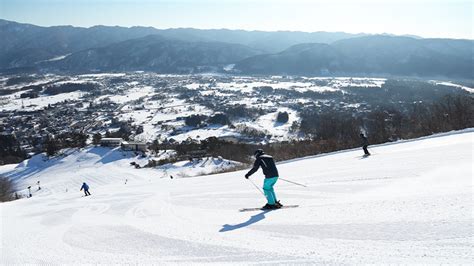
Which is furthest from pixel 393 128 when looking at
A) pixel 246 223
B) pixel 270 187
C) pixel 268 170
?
pixel 246 223

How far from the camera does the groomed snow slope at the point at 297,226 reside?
5.90 metres

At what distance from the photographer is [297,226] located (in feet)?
25.1

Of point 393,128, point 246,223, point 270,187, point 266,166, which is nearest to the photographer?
point 246,223

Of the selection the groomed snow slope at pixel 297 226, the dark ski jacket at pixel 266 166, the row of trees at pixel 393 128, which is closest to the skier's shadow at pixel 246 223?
the groomed snow slope at pixel 297 226

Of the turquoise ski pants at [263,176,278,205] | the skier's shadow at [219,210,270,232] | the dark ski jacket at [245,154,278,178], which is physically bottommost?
the skier's shadow at [219,210,270,232]

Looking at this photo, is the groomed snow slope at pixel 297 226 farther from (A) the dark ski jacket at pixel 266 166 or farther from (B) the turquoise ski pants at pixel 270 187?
(A) the dark ski jacket at pixel 266 166

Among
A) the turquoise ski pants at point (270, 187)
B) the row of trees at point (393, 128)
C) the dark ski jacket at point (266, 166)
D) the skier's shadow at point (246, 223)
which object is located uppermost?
the dark ski jacket at point (266, 166)

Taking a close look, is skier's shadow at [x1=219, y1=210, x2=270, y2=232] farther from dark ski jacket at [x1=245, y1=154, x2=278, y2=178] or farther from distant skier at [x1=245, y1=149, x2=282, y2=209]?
dark ski jacket at [x1=245, y1=154, x2=278, y2=178]

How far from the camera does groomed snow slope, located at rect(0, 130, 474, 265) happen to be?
590cm

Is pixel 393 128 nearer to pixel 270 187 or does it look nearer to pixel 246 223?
pixel 270 187

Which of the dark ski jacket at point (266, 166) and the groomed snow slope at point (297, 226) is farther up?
the dark ski jacket at point (266, 166)

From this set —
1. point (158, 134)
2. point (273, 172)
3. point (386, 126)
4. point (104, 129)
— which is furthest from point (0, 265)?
point (104, 129)

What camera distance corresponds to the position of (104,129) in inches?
5094

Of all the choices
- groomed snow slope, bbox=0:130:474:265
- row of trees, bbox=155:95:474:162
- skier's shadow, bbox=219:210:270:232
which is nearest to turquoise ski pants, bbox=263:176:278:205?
groomed snow slope, bbox=0:130:474:265
